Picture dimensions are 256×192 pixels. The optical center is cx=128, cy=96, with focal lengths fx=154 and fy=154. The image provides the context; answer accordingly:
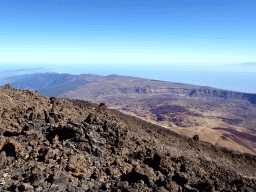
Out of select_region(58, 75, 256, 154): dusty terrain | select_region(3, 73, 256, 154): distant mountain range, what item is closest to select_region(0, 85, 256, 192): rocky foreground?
select_region(58, 75, 256, 154): dusty terrain

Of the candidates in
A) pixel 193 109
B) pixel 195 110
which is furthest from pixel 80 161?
pixel 193 109

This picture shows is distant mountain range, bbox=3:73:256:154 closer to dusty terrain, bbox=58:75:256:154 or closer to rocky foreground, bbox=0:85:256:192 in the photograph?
dusty terrain, bbox=58:75:256:154

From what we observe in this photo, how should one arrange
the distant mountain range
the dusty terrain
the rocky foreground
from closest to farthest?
the rocky foreground
the dusty terrain
the distant mountain range

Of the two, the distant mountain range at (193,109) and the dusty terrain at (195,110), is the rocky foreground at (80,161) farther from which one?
the distant mountain range at (193,109)

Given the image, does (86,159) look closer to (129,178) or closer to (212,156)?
(129,178)

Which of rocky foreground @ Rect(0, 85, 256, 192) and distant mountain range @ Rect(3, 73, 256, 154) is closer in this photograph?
rocky foreground @ Rect(0, 85, 256, 192)

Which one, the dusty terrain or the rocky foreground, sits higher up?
the rocky foreground

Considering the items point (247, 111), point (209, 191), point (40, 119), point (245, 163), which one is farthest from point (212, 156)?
point (247, 111)

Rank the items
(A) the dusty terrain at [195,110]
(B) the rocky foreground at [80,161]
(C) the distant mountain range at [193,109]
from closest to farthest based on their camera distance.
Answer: (B) the rocky foreground at [80,161], (A) the dusty terrain at [195,110], (C) the distant mountain range at [193,109]

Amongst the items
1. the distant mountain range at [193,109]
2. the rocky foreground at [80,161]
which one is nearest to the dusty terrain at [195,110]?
the distant mountain range at [193,109]
